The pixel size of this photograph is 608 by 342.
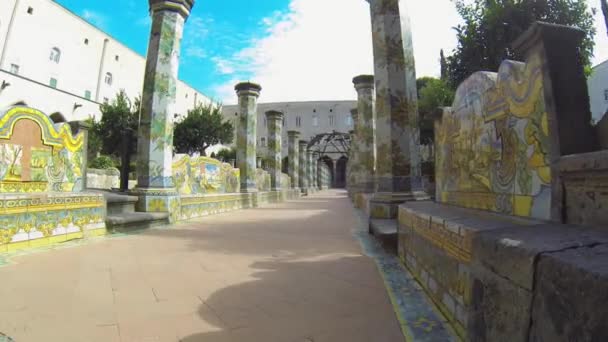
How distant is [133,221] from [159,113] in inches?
104

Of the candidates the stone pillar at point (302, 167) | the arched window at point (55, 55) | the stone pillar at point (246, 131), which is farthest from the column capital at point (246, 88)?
the arched window at point (55, 55)

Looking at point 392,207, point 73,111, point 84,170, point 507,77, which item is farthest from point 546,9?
point 73,111

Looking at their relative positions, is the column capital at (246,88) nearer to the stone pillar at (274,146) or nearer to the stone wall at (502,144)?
the stone pillar at (274,146)

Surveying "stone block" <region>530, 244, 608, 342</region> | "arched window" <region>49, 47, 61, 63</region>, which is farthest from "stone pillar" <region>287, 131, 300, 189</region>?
"arched window" <region>49, 47, 61, 63</region>

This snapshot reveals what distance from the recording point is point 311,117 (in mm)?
49469

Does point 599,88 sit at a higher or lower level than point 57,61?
lower

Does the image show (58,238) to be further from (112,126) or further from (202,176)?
(112,126)

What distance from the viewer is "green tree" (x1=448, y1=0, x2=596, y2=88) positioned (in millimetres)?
Result: 11523

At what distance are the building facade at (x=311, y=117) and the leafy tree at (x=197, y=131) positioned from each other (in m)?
16.9

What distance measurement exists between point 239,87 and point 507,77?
38.3 ft

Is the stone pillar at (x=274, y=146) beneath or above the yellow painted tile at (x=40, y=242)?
above

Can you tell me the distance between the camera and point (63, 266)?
3498 mm

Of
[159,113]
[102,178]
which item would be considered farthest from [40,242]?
[102,178]

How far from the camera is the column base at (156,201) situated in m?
6.97
